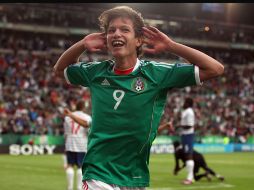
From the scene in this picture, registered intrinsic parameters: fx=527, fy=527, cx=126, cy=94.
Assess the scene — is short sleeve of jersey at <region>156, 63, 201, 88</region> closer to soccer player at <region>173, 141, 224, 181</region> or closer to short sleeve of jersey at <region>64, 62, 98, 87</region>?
short sleeve of jersey at <region>64, 62, 98, 87</region>

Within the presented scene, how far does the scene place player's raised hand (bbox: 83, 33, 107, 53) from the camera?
171 inches

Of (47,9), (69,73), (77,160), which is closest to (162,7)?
(47,9)

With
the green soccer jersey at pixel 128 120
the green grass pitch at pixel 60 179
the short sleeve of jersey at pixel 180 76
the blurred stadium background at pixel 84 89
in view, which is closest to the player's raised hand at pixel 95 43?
the green soccer jersey at pixel 128 120

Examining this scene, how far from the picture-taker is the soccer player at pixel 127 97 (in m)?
4.33

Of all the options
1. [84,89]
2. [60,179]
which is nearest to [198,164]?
[60,179]

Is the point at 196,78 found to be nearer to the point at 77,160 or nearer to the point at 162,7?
the point at 77,160

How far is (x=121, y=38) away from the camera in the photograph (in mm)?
4293

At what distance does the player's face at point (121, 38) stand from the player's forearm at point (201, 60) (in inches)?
14.2

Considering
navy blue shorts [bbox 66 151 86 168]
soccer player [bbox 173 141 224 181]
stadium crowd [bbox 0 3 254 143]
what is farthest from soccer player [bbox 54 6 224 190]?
stadium crowd [bbox 0 3 254 143]

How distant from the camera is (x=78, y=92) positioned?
33.2m

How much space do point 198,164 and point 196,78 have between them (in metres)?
10.8

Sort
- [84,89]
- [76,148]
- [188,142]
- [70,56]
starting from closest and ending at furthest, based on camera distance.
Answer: [70,56], [76,148], [188,142], [84,89]

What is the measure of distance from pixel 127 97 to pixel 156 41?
0.53 meters

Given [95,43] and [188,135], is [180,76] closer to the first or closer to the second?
[95,43]
